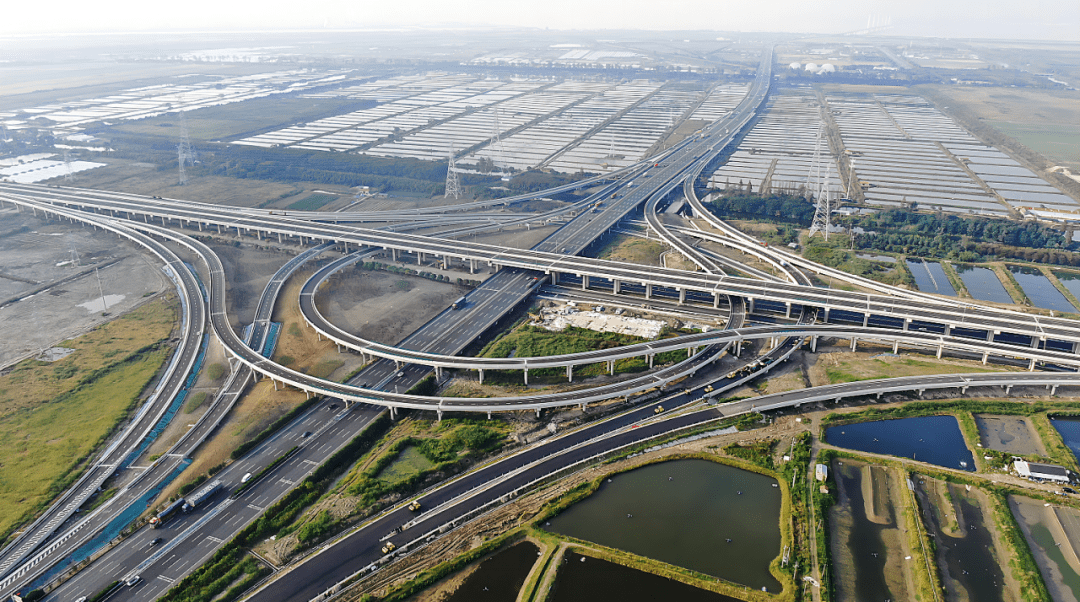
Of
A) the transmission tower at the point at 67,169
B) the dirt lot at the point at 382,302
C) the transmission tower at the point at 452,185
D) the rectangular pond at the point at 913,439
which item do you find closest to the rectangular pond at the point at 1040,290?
the rectangular pond at the point at 913,439

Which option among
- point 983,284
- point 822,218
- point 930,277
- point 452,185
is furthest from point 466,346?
point 822,218

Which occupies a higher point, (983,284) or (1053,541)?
(983,284)

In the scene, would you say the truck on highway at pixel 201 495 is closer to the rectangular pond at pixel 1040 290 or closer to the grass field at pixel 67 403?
the grass field at pixel 67 403

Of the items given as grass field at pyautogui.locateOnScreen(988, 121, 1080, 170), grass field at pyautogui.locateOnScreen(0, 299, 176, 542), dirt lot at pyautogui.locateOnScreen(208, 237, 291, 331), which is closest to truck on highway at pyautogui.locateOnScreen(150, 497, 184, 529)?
grass field at pyautogui.locateOnScreen(0, 299, 176, 542)

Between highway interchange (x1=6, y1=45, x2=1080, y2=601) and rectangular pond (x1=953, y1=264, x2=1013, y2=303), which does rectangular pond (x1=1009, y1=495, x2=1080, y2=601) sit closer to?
highway interchange (x1=6, y1=45, x2=1080, y2=601)

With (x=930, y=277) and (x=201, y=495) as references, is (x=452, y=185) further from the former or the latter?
(x=201, y=495)

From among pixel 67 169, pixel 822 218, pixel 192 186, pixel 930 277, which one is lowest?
pixel 930 277
